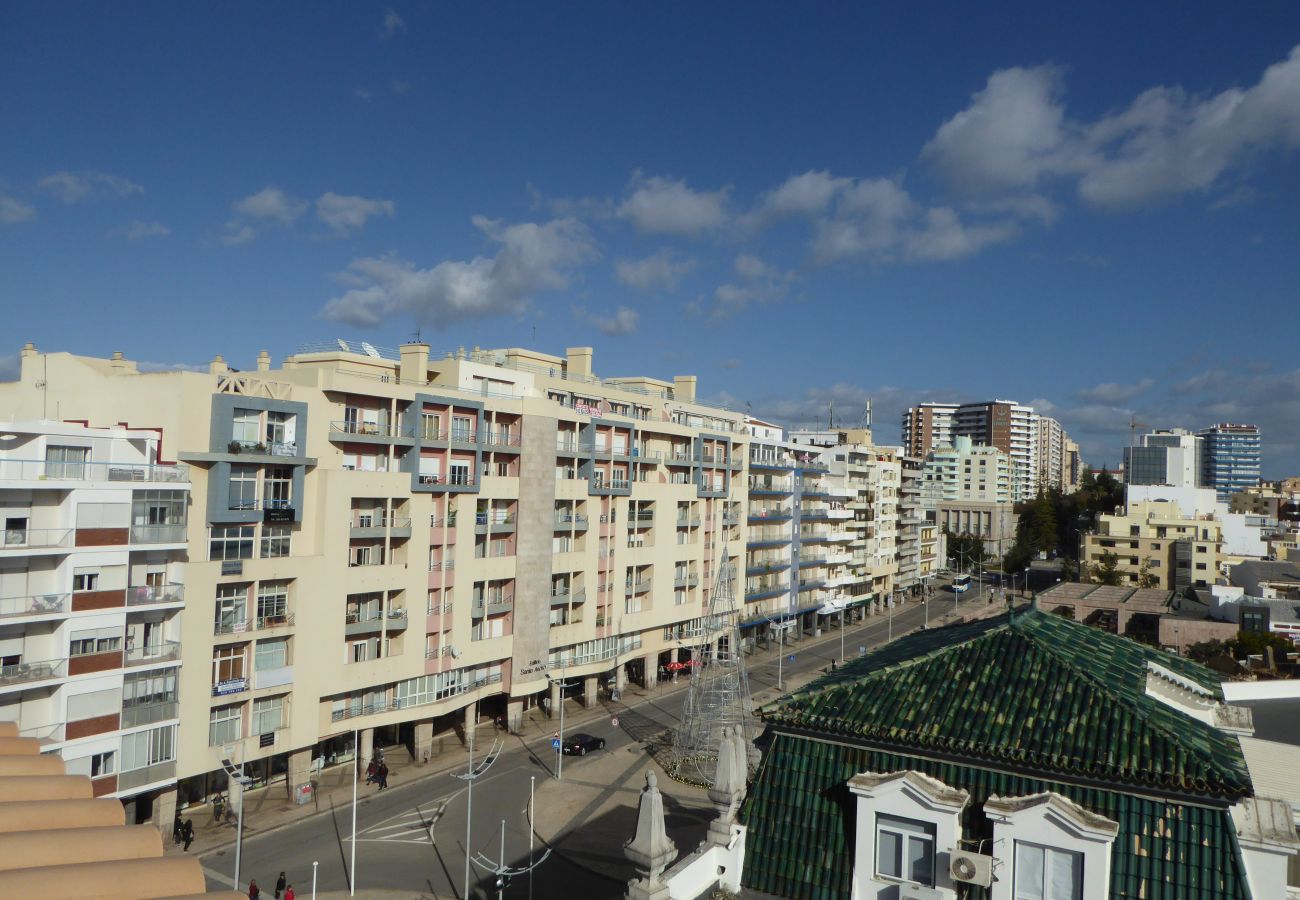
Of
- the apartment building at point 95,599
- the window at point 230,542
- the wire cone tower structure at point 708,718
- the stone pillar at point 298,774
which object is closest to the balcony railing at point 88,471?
the apartment building at point 95,599

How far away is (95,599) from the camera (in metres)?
37.9

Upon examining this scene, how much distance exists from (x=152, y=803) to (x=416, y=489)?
2004 cm

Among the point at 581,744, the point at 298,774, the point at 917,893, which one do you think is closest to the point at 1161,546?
the point at 581,744

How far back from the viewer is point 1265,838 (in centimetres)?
1377

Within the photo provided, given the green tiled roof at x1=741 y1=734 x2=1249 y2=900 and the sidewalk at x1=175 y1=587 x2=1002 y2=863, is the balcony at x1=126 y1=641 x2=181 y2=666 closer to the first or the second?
the sidewalk at x1=175 y1=587 x2=1002 y2=863

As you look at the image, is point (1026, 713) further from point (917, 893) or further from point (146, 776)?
point (146, 776)

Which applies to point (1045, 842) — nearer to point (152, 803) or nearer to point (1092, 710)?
point (1092, 710)

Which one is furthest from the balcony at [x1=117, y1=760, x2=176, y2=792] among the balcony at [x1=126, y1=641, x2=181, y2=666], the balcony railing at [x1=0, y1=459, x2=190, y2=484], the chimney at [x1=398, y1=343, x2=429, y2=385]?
the chimney at [x1=398, y1=343, x2=429, y2=385]

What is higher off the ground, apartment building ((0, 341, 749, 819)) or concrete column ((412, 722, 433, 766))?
apartment building ((0, 341, 749, 819))

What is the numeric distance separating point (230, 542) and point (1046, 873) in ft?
133

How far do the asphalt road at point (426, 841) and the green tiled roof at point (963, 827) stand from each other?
25066 mm

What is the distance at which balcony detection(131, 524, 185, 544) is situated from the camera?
1570 inches

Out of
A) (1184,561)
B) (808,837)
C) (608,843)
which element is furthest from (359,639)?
(1184,561)

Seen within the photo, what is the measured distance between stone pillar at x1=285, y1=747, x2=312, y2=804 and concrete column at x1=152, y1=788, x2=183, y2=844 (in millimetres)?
6559
